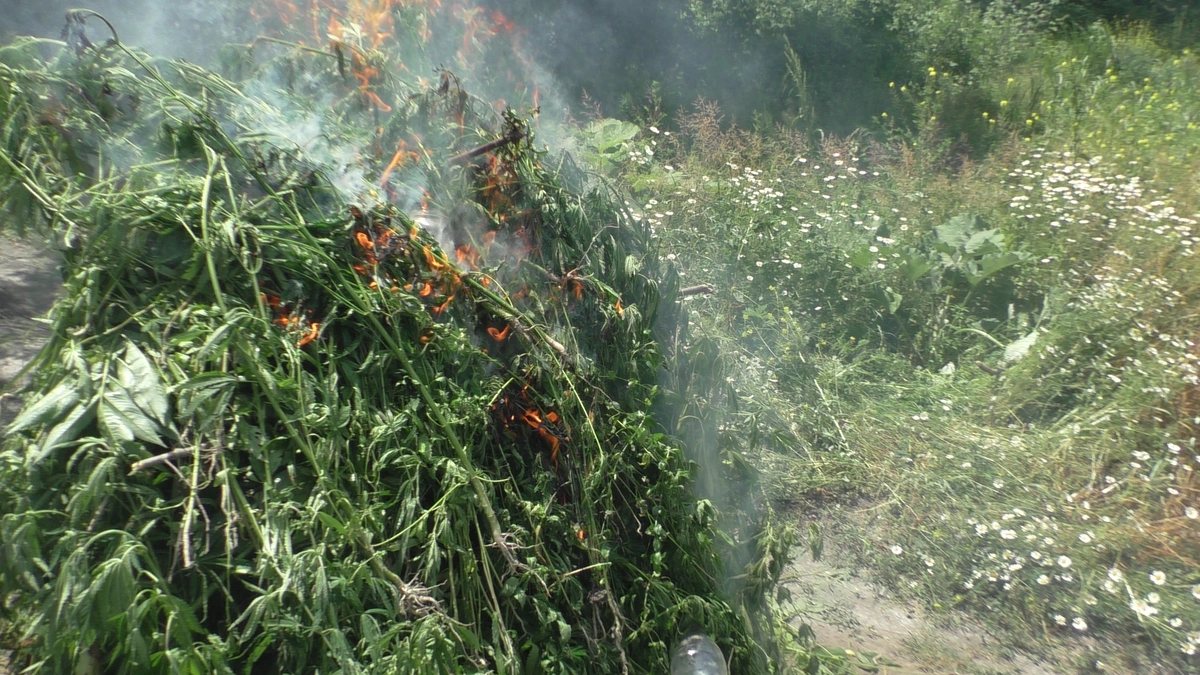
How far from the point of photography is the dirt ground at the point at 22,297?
2434mm

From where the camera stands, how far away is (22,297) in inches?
101

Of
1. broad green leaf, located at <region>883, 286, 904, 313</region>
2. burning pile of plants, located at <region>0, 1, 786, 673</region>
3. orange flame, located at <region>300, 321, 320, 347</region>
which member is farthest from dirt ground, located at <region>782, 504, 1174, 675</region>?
orange flame, located at <region>300, 321, 320, 347</region>

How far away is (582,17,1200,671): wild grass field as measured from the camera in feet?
13.5

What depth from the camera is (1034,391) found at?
5035 mm

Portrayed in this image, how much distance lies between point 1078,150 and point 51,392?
693 centimetres

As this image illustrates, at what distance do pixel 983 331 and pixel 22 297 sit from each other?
5.06 metres

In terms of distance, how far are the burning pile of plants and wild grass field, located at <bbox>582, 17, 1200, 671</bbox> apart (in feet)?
2.91

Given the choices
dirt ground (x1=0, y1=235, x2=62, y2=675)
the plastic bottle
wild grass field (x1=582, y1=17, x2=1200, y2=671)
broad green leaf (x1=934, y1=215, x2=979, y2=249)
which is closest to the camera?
dirt ground (x1=0, y1=235, x2=62, y2=675)

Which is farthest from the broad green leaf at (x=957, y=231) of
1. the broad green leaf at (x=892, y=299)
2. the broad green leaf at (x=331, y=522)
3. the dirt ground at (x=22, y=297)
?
the dirt ground at (x=22, y=297)

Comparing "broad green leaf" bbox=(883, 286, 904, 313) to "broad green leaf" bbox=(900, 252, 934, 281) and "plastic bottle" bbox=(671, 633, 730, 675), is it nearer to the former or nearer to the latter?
"broad green leaf" bbox=(900, 252, 934, 281)

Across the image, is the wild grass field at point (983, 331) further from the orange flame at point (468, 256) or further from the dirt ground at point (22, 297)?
the dirt ground at point (22, 297)

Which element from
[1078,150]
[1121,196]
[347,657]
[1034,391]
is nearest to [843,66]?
[1078,150]

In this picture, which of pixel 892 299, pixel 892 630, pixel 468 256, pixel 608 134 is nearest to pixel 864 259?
pixel 892 299

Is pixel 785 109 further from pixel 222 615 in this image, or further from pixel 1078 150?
pixel 222 615
